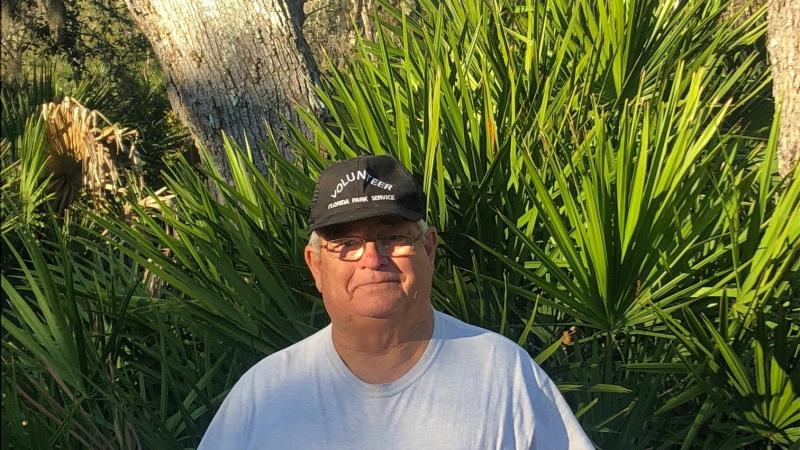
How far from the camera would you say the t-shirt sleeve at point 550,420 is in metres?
2.01

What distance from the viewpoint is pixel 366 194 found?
6.63ft

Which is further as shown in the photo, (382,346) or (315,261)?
(315,261)

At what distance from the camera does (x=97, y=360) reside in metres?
3.25

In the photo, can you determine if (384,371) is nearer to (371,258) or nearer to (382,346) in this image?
(382,346)

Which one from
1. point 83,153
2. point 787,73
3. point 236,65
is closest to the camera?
point 787,73

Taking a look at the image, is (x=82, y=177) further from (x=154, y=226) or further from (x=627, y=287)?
(x=627, y=287)

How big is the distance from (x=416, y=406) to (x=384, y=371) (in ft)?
0.35

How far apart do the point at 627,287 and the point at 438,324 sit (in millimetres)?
1411

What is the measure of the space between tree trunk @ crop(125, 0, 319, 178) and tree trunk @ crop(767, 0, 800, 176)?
2.51 meters

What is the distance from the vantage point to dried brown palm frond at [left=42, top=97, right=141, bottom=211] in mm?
8008

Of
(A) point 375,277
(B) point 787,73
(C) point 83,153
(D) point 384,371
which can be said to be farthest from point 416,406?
(C) point 83,153

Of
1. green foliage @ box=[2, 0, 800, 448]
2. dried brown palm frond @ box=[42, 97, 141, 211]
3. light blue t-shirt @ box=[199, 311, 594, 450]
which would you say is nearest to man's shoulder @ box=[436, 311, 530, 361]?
light blue t-shirt @ box=[199, 311, 594, 450]

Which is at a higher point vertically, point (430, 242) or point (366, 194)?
point (366, 194)

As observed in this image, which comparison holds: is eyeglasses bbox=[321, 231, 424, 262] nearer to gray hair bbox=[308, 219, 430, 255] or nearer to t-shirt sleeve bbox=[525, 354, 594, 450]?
gray hair bbox=[308, 219, 430, 255]
